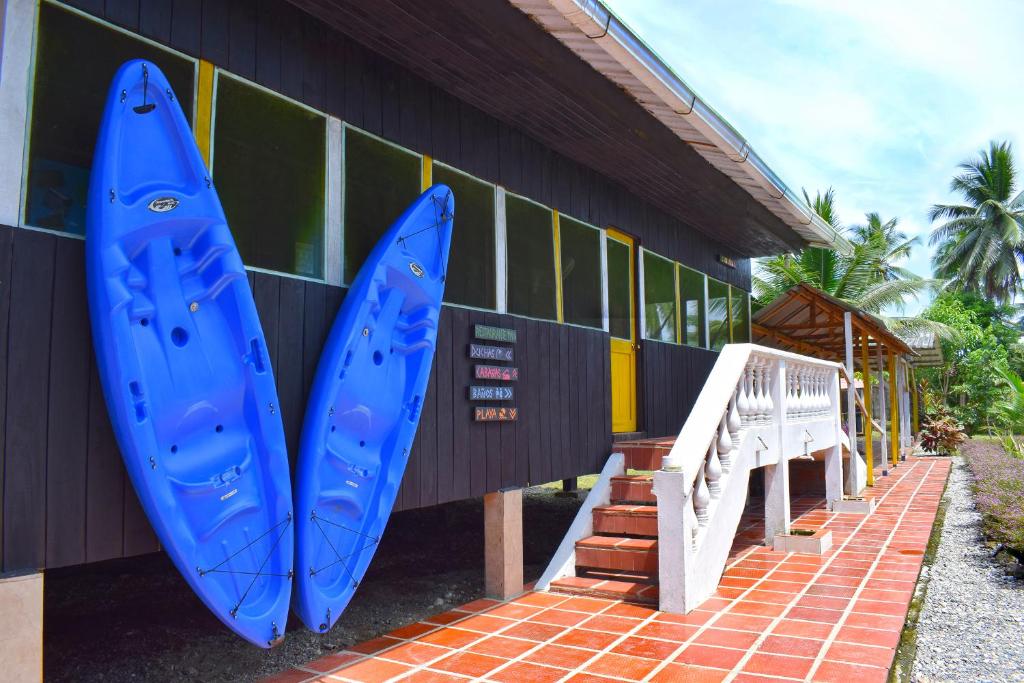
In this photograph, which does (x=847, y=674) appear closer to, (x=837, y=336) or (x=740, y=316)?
(x=740, y=316)

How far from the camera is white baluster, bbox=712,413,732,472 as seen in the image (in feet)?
18.4

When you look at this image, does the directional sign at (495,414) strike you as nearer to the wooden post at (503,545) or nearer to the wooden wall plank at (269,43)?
the wooden post at (503,545)

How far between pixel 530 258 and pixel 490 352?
43.4 inches

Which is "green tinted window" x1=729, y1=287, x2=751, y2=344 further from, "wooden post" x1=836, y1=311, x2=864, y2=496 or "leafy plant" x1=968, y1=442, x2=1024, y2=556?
"leafy plant" x1=968, y1=442, x2=1024, y2=556

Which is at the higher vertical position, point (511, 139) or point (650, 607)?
point (511, 139)

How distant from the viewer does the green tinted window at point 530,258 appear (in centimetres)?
613

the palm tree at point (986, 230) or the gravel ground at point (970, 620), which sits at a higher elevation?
the palm tree at point (986, 230)

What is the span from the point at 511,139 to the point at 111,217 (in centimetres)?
365

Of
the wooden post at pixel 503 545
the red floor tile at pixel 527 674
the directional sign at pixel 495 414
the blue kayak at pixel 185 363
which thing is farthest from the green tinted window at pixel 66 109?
the wooden post at pixel 503 545

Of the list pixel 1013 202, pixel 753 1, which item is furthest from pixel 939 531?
pixel 1013 202

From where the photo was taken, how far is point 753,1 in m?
7.93

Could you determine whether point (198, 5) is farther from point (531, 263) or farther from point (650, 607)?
point (650, 607)

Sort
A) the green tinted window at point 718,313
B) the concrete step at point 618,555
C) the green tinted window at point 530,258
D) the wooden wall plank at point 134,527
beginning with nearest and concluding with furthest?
1. the wooden wall plank at point 134,527
2. the concrete step at point 618,555
3. the green tinted window at point 530,258
4. the green tinted window at point 718,313

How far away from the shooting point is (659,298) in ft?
28.3
